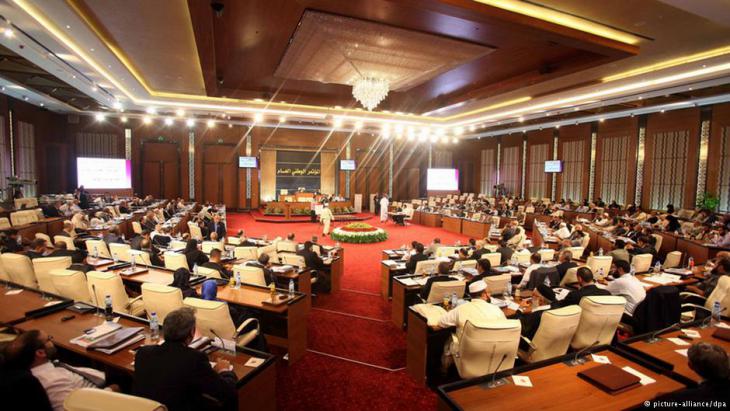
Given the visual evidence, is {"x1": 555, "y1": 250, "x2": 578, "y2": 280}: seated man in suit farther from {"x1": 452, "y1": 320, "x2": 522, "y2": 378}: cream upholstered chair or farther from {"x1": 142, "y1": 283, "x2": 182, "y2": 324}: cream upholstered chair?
{"x1": 142, "y1": 283, "x2": 182, "y2": 324}: cream upholstered chair

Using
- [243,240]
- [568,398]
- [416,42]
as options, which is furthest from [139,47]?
[568,398]

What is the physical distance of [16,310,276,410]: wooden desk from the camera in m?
2.64

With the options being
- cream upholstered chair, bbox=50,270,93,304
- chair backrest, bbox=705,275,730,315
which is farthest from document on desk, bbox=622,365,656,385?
cream upholstered chair, bbox=50,270,93,304

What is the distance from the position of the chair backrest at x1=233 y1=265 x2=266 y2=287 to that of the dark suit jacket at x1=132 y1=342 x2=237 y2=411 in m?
2.74

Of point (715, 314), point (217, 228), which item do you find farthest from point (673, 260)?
point (217, 228)

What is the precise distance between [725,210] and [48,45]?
1940 centimetres

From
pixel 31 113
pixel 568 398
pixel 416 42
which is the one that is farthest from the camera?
pixel 31 113

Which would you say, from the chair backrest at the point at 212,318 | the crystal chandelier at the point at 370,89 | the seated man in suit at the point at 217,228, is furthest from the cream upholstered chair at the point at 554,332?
the seated man in suit at the point at 217,228

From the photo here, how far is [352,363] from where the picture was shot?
441 centimetres

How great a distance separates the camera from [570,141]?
57.9 feet

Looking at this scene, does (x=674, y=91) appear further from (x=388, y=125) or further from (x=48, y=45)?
(x=48, y=45)

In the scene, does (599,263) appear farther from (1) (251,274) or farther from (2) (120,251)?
(2) (120,251)

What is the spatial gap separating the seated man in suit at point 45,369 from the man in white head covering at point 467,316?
116 inches

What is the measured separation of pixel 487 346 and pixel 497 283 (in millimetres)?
2094
